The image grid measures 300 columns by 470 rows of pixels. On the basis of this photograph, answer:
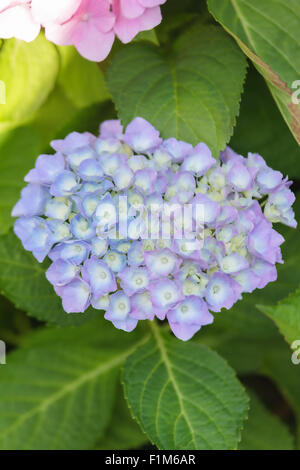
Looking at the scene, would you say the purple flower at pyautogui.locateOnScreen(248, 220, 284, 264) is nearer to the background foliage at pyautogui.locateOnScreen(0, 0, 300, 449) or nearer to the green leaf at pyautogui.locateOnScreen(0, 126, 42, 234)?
the background foliage at pyautogui.locateOnScreen(0, 0, 300, 449)

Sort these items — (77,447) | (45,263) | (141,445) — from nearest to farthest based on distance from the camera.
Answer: (45,263)
(77,447)
(141,445)

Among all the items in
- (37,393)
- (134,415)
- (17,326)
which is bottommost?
(17,326)

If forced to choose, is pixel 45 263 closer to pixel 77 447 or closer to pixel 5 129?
pixel 5 129

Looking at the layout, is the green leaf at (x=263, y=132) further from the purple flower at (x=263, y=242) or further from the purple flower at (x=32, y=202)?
the purple flower at (x=32, y=202)

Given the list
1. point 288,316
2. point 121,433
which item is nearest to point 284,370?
point 121,433

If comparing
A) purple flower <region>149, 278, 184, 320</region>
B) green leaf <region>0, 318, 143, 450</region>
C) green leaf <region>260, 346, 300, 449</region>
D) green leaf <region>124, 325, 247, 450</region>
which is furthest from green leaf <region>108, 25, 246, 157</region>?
green leaf <region>260, 346, 300, 449</region>

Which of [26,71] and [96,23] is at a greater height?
[96,23]

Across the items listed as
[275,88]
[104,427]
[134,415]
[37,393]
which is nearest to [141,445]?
[104,427]
